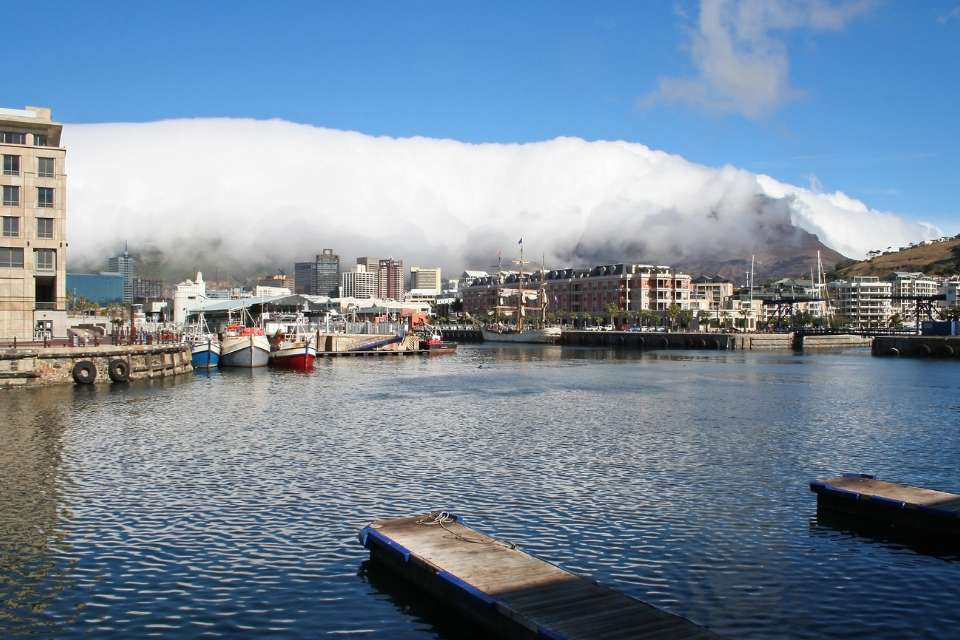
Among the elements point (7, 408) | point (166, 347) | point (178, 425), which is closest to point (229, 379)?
point (166, 347)

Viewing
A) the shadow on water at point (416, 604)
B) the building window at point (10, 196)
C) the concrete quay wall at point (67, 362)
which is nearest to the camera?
the shadow on water at point (416, 604)

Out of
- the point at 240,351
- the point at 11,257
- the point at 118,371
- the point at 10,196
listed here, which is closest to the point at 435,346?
the point at 240,351

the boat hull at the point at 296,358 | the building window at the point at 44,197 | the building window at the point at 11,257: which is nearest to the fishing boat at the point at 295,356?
the boat hull at the point at 296,358

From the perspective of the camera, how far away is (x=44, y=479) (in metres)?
33.8

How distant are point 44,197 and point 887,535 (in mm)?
87388

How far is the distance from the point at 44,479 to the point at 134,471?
11.3ft

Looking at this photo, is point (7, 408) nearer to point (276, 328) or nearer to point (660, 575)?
point (660, 575)

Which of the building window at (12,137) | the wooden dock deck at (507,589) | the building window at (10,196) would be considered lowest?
the wooden dock deck at (507,589)

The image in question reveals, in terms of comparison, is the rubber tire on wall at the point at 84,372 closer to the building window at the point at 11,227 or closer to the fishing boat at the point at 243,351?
the building window at the point at 11,227

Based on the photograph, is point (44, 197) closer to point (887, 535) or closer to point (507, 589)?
point (507, 589)

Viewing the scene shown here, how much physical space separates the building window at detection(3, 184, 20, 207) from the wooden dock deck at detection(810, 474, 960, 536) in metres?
84.5

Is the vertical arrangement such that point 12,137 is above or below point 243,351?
above

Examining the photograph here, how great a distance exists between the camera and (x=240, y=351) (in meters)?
106

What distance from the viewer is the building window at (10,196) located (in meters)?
87.7
